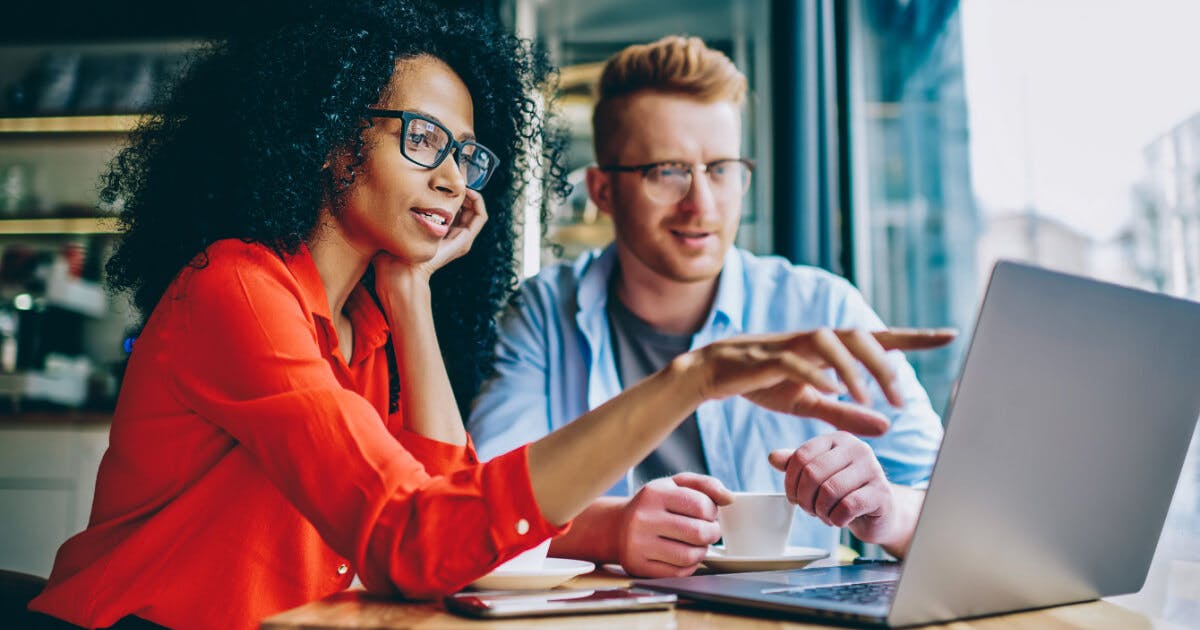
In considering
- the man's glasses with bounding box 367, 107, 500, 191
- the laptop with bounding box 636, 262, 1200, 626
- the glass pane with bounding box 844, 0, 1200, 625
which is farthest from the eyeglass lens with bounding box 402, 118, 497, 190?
the glass pane with bounding box 844, 0, 1200, 625

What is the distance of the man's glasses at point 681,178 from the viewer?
173 centimetres

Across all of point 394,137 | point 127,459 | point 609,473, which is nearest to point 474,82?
point 394,137

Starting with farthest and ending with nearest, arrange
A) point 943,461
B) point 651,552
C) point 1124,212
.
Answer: point 1124,212 → point 651,552 → point 943,461

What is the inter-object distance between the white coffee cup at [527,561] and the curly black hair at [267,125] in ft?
1.73

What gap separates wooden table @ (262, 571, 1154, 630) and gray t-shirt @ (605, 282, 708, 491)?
86cm

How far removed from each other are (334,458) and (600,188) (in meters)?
1.19

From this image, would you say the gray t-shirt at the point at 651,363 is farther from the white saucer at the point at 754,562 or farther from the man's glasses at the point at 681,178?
the white saucer at the point at 754,562

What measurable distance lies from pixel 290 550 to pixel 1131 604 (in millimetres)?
986

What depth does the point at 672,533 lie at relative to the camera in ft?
3.20

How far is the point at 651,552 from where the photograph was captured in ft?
3.19

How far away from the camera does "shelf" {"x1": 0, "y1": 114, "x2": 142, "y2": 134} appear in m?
3.69

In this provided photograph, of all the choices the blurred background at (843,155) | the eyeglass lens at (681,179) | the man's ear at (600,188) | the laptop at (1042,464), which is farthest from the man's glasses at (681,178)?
the laptop at (1042,464)

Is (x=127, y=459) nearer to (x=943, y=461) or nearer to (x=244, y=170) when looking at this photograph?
(x=244, y=170)

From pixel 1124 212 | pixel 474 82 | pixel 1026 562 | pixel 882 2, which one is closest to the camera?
pixel 1026 562
